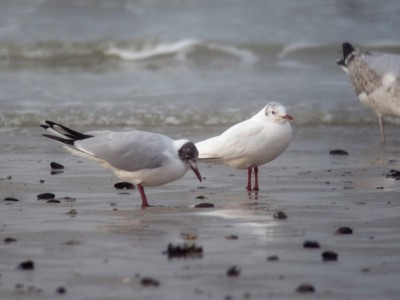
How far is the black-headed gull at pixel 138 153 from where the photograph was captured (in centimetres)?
741

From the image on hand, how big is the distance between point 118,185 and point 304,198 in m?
1.56

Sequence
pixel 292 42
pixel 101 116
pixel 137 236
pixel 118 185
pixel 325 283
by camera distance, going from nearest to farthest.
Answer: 1. pixel 325 283
2. pixel 137 236
3. pixel 118 185
4. pixel 101 116
5. pixel 292 42

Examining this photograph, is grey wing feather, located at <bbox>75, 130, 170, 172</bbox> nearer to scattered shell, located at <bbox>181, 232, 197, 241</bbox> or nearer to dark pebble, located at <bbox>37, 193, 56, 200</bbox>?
dark pebble, located at <bbox>37, 193, 56, 200</bbox>

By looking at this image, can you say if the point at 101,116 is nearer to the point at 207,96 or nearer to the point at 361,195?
the point at 207,96

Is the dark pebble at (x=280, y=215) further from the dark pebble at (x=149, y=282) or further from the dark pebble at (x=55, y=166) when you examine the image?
the dark pebble at (x=55, y=166)

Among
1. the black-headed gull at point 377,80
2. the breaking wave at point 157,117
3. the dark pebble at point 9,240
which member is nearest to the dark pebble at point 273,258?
the dark pebble at point 9,240

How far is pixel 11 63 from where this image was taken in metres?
18.0

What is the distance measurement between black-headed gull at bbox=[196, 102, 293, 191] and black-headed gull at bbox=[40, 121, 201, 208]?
862 millimetres

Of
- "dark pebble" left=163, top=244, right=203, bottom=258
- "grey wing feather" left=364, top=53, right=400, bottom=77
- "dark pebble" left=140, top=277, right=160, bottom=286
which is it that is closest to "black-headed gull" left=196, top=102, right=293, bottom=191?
"dark pebble" left=163, top=244, right=203, bottom=258

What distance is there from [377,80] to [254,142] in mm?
4262

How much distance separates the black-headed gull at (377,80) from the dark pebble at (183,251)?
20.2 feet

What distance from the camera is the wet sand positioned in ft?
16.6

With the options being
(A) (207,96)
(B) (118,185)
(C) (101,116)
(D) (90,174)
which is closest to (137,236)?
(B) (118,185)

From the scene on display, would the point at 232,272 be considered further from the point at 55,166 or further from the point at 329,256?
the point at 55,166
